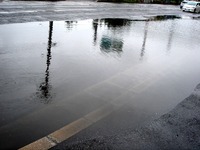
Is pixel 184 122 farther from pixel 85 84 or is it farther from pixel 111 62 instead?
pixel 111 62

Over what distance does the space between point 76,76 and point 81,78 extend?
20 cm

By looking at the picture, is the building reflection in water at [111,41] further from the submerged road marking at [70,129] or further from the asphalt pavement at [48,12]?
the submerged road marking at [70,129]

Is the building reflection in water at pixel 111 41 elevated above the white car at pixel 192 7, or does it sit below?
below

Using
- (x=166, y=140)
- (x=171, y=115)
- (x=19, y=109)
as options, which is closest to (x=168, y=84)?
(x=171, y=115)

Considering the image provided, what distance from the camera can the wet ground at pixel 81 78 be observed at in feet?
17.1

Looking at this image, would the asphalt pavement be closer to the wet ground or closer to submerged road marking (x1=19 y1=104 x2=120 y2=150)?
the wet ground

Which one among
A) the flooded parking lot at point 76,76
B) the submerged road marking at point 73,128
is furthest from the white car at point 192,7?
the submerged road marking at point 73,128

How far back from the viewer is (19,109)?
538 centimetres

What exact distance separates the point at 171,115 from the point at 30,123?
3098mm

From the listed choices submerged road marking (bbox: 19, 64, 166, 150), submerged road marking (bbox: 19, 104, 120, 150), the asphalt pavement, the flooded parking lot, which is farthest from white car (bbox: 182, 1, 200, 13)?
submerged road marking (bbox: 19, 104, 120, 150)

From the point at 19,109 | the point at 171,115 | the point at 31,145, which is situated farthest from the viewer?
the point at 171,115

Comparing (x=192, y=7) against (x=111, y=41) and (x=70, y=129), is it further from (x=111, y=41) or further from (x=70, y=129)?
(x=70, y=129)

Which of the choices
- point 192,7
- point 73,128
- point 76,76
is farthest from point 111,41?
point 192,7

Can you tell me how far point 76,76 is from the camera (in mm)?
7562
